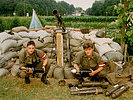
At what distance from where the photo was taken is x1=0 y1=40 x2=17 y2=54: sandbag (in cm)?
469

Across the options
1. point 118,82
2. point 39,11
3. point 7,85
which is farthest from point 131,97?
point 39,11

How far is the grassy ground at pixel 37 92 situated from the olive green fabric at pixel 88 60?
2.29ft

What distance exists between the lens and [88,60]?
358 centimetres

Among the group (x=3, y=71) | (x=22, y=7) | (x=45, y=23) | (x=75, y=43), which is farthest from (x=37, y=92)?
(x=22, y=7)

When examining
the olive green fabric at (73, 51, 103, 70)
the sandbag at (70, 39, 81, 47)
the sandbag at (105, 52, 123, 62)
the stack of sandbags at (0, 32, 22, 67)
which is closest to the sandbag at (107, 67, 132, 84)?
the olive green fabric at (73, 51, 103, 70)

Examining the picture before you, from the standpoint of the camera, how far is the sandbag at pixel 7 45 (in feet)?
15.4

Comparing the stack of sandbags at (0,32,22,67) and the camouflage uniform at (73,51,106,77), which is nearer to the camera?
the camouflage uniform at (73,51,106,77)

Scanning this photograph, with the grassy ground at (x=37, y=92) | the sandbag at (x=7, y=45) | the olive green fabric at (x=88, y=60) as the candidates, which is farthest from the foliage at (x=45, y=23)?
the olive green fabric at (x=88, y=60)

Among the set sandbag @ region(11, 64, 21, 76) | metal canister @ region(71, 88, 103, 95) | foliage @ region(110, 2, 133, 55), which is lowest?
metal canister @ region(71, 88, 103, 95)

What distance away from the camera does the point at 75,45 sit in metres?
5.57

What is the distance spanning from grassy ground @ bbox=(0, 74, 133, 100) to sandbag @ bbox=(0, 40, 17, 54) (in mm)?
1034

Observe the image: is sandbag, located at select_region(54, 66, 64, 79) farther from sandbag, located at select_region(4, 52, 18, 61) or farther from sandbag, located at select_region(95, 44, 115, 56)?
sandbag, located at select_region(4, 52, 18, 61)

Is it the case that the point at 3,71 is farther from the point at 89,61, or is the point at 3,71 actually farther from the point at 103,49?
the point at 103,49

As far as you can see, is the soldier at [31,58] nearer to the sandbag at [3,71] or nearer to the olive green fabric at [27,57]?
the olive green fabric at [27,57]
